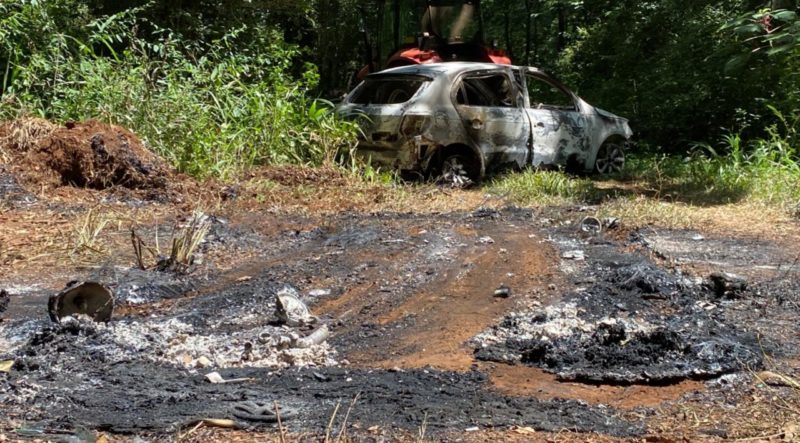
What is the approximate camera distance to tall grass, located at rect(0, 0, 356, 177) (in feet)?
33.4

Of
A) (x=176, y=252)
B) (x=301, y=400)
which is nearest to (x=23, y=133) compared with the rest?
(x=176, y=252)

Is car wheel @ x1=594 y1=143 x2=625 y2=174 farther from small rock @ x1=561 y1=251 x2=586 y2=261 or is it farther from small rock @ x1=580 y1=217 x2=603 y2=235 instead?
small rock @ x1=561 y1=251 x2=586 y2=261

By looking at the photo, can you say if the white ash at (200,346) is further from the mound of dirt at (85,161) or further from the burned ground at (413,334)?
the mound of dirt at (85,161)

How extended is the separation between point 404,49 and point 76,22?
5060 mm

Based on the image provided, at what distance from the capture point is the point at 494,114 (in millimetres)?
10516

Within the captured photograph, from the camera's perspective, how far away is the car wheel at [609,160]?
39.8 feet

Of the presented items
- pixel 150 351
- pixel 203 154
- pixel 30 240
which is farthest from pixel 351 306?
pixel 203 154

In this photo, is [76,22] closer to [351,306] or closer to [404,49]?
[404,49]

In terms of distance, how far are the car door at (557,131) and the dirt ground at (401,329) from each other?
254cm

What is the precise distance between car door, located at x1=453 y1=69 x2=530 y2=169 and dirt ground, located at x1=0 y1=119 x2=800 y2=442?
1997mm

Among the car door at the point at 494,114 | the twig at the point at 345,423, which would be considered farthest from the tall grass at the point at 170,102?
the twig at the point at 345,423

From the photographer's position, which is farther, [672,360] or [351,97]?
[351,97]

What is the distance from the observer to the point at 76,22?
12.7 metres

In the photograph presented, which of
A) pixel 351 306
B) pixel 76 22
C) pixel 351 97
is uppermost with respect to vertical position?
pixel 76 22
